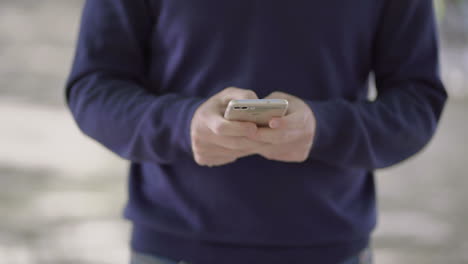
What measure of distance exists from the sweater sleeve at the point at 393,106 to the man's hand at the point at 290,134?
3 centimetres

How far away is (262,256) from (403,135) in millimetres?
242

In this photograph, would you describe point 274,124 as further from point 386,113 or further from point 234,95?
point 386,113

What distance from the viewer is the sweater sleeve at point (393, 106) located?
0.65 meters

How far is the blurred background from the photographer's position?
5.96ft

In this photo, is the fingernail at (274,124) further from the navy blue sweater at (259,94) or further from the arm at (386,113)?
the navy blue sweater at (259,94)

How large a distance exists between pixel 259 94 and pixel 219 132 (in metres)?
0.17

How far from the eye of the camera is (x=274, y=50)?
697mm

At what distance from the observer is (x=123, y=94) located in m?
0.68

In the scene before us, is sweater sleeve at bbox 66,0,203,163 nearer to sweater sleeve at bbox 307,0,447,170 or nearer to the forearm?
the forearm

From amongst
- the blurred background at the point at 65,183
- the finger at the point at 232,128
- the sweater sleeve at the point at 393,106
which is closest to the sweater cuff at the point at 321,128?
the sweater sleeve at the point at 393,106

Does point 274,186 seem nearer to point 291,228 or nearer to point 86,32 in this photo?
point 291,228

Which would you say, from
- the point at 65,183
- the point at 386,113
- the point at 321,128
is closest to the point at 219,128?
the point at 321,128

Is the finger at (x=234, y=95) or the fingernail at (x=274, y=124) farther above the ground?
the finger at (x=234, y=95)

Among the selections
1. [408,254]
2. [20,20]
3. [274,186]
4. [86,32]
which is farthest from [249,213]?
[20,20]
